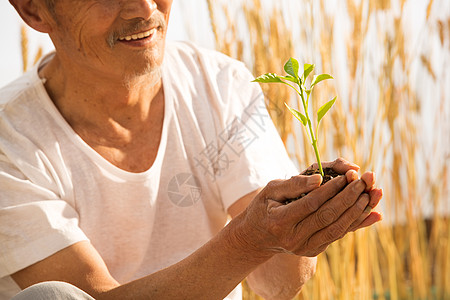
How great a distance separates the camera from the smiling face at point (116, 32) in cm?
124

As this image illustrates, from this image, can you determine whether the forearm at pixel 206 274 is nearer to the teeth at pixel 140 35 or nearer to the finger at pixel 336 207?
the finger at pixel 336 207

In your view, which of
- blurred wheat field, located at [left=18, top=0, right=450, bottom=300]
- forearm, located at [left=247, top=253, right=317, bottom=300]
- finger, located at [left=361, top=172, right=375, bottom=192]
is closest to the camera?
finger, located at [left=361, top=172, right=375, bottom=192]

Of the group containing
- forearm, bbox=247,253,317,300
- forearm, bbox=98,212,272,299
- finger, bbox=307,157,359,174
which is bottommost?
forearm, bbox=247,253,317,300

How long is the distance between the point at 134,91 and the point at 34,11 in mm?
258

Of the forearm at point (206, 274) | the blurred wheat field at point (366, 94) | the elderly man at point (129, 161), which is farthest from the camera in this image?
the blurred wheat field at point (366, 94)

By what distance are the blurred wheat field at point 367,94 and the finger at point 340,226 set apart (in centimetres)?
78

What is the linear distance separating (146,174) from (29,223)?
25cm

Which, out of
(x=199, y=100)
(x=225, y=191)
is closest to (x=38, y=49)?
(x=199, y=100)

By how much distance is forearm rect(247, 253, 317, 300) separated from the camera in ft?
4.30

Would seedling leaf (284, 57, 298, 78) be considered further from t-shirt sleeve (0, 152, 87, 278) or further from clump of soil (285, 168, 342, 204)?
t-shirt sleeve (0, 152, 87, 278)

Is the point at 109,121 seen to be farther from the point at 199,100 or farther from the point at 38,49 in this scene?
the point at 38,49

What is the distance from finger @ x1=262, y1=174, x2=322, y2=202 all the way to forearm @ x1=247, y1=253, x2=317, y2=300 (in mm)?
356

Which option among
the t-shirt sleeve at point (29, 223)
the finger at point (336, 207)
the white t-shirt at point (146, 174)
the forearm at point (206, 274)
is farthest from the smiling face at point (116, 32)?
the finger at point (336, 207)

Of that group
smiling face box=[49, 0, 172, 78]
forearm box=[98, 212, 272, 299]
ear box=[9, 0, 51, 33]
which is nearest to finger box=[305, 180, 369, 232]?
forearm box=[98, 212, 272, 299]
